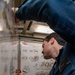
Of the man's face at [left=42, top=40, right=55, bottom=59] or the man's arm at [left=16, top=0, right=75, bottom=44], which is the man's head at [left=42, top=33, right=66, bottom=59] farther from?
the man's arm at [left=16, top=0, right=75, bottom=44]

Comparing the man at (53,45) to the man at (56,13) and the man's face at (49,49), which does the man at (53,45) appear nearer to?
the man's face at (49,49)

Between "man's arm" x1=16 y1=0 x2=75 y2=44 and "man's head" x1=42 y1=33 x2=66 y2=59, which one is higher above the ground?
"man's arm" x1=16 y1=0 x2=75 y2=44

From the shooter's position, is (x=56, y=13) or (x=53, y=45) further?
(x=53, y=45)

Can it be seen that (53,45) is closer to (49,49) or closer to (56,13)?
(49,49)

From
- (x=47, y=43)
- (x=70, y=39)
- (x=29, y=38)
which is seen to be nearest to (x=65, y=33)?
(x=70, y=39)

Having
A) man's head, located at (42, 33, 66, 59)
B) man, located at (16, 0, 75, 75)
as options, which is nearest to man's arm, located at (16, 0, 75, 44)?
man, located at (16, 0, 75, 75)

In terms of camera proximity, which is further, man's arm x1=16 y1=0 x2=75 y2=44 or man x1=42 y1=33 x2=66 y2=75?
man x1=42 y1=33 x2=66 y2=75

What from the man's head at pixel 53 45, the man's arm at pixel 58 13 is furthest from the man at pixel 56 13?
the man's head at pixel 53 45

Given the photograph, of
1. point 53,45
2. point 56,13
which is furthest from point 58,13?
point 53,45

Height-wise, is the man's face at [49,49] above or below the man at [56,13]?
below

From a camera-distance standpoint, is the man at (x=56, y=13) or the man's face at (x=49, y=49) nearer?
the man at (x=56, y=13)

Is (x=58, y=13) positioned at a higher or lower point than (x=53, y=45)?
higher

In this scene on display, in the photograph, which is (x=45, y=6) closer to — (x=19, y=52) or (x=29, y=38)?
(x=19, y=52)

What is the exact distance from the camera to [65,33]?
680 mm
